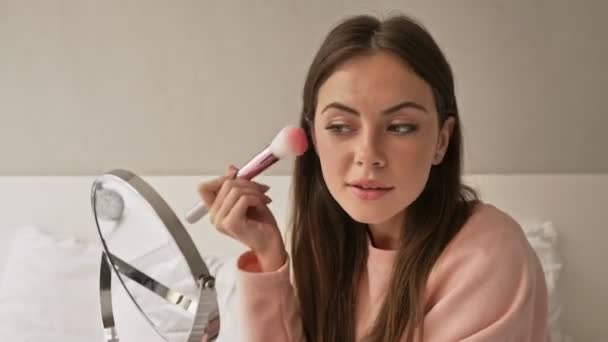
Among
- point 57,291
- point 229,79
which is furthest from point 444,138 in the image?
point 57,291

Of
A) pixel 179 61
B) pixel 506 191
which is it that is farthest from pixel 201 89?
pixel 506 191

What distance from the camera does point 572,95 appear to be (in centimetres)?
120

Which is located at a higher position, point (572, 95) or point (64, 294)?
point (572, 95)

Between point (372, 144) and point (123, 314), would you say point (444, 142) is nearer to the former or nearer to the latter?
point (372, 144)

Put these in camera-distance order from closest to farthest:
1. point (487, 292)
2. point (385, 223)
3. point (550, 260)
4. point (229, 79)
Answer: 1. point (487, 292)
2. point (385, 223)
3. point (550, 260)
4. point (229, 79)

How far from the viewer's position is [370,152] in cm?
69

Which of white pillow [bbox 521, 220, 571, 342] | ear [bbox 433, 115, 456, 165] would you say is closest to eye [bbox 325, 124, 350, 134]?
ear [bbox 433, 115, 456, 165]

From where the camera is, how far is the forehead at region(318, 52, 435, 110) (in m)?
0.68

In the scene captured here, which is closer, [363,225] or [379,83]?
[379,83]

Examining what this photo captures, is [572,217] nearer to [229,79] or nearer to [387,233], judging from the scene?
[387,233]

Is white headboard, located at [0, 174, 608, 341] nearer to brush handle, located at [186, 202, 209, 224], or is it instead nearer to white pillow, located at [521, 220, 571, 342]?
white pillow, located at [521, 220, 571, 342]

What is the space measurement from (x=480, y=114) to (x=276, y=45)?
0.42 metres

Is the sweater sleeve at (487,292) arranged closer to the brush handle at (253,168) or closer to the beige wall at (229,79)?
the brush handle at (253,168)

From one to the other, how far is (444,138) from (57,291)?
0.83 meters
